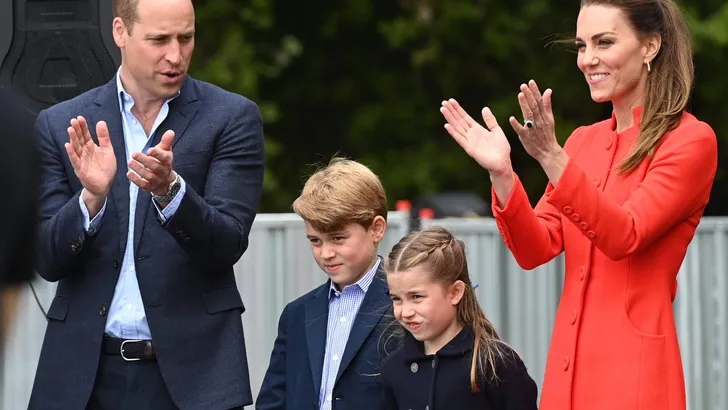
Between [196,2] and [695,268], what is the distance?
7.12 m

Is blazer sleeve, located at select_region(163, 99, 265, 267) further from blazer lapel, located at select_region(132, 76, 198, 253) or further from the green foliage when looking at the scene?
the green foliage

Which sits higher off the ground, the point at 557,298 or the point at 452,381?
the point at 452,381

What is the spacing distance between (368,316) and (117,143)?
929 mm

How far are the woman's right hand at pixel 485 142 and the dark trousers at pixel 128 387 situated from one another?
115 centimetres

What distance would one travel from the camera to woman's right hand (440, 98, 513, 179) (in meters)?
3.75

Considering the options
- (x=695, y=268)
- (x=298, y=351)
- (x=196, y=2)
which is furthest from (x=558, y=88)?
(x=298, y=351)

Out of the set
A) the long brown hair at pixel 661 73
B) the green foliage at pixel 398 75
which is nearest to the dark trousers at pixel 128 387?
the long brown hair at pixel 661 73

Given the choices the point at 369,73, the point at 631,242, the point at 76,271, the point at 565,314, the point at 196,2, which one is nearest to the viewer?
the point at 631,242

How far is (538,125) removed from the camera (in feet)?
11.8

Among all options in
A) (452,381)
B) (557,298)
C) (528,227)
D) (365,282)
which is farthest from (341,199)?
(557,298)

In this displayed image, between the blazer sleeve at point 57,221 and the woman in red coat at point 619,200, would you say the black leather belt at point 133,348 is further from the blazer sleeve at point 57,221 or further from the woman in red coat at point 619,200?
the woman in red coat at point 619,200

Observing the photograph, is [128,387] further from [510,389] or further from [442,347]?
[510,389]

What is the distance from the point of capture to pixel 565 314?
3777mm

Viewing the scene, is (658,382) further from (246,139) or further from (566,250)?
(246,139)
